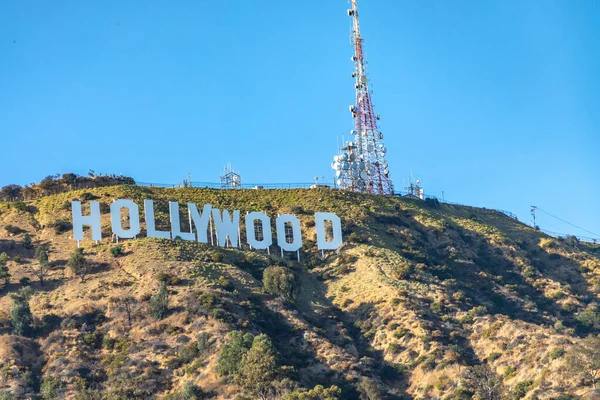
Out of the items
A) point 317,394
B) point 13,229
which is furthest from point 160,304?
point 13,229

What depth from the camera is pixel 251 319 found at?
97.4m

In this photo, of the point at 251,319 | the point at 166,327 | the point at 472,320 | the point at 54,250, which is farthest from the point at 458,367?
the point at 54,250

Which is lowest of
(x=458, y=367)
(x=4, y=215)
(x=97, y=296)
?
(x=458, y=367)

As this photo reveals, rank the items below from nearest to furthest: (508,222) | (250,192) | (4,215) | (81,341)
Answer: (81,341)
(4,215)
(250,192)
(508,222)

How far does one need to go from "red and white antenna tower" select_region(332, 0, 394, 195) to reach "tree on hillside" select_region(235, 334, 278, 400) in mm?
54188

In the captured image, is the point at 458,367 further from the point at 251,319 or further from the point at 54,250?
the point at 54,250

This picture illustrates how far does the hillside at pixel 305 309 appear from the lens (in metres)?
88.5

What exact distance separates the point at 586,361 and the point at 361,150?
62.6 meters

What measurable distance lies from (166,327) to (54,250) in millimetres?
20260

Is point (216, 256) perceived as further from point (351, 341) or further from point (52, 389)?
point (52, 389)

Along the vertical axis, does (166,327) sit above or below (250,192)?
below

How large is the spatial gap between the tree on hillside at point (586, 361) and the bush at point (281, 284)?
27.9m

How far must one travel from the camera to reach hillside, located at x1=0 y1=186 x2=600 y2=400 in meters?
88.5

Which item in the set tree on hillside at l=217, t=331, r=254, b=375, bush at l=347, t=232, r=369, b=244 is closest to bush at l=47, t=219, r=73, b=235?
bush at l=347, t=232, r=369, b=244
